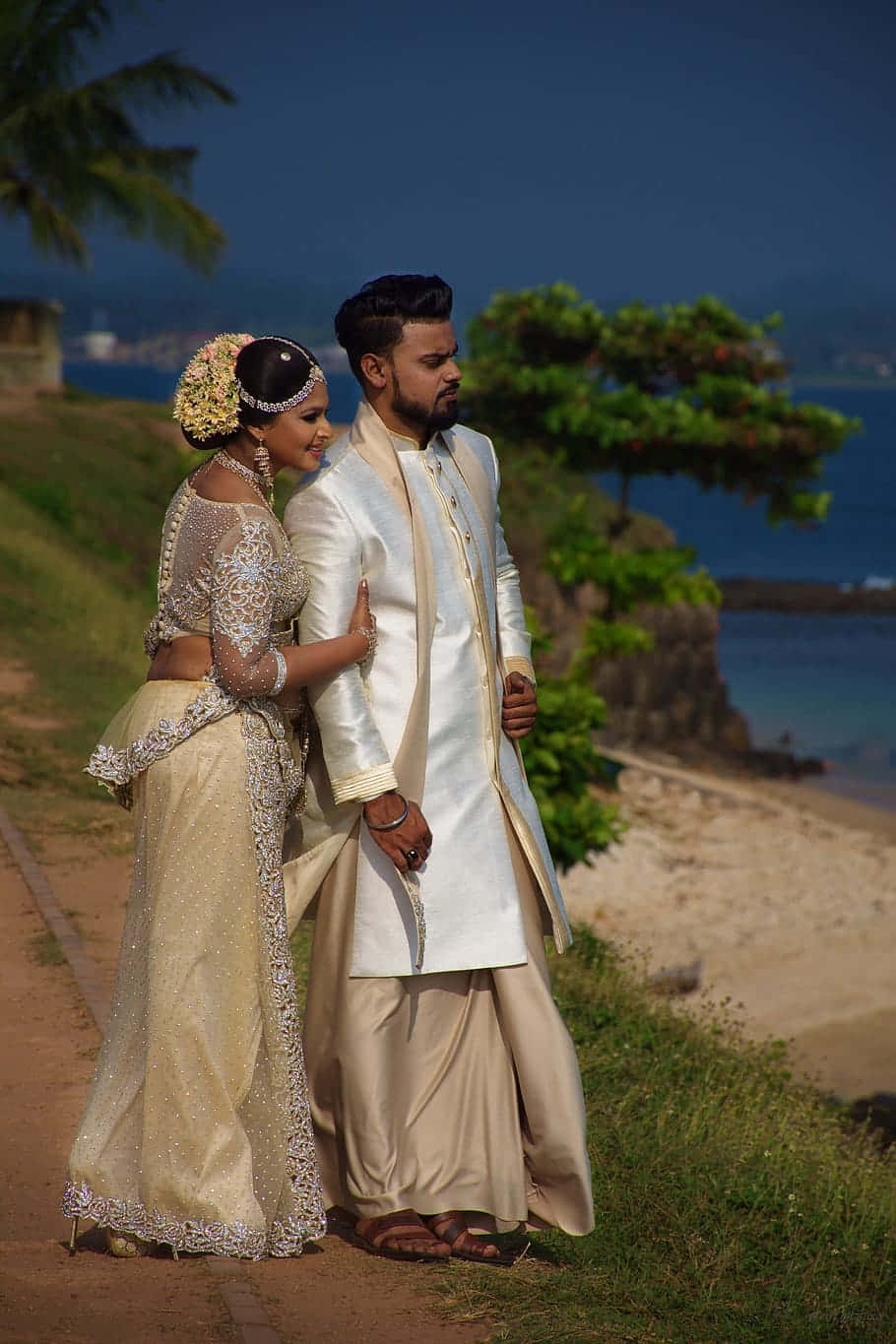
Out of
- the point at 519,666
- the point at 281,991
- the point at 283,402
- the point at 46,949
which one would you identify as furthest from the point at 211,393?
the point at 46,949

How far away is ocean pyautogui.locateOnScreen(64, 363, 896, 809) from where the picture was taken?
29000 millimetres

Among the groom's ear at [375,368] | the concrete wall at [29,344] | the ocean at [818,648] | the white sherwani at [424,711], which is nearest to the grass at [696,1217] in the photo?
the white sherwani at [424,711]

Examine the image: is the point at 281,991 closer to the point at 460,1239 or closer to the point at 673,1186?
the point at 460,1239

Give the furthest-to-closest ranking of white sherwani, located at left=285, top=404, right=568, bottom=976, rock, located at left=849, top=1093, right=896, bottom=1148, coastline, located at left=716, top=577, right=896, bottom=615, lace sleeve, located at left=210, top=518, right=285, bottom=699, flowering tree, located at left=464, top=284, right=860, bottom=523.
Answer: coastline, located at left=716, top=577, right=896, bottom=615
flowering tree, located at left=464, top=284, right=860, bottom=523
rock, located at left=849, top=1093, right=896, bottom=1148
white sherwani, located at left=285, top=404, right=568, bottom=976
lace sleeve, located at left=210, top=518, right=285, bottom=699

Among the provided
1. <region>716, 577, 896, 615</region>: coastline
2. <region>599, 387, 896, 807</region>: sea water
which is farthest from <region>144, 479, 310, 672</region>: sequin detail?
<region>716, 577, 896, 615</region>: coastline

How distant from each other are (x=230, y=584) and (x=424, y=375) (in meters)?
0.78

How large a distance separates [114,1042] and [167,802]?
0.60m

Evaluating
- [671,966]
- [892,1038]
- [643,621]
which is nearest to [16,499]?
[643,621]

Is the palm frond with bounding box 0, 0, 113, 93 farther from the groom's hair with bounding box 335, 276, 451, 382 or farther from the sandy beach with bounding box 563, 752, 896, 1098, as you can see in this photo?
the groom's hair with bounding box 335, 276, 451, 382

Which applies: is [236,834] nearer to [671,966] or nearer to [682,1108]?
[682,1108]

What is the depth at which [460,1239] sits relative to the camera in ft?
13.6

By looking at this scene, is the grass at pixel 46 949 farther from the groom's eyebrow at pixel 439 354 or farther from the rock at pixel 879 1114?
the rock at pixel 879 1114

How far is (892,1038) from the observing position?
11703mm

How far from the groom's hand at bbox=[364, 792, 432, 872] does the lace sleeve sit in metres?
0.38
